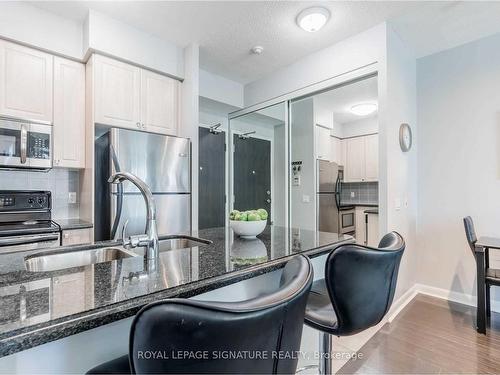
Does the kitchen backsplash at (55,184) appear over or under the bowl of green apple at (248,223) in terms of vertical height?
over

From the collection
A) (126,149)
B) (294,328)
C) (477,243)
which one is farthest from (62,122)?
(477,243)

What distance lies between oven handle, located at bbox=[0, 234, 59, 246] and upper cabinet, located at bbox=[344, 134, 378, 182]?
120 inches

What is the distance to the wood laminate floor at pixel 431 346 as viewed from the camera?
185cm

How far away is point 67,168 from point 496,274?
400cm

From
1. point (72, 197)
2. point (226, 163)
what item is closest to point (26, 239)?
point (72, 197)

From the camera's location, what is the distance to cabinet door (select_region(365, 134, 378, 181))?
284 cm

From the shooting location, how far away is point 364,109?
3176mm

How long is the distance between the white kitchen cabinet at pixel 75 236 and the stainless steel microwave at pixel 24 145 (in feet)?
2.04

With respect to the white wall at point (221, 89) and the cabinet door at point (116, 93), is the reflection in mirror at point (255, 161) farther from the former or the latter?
the cabinet door at point (116, 93)

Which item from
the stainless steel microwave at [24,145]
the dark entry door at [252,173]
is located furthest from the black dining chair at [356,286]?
the dark entry door at [252,173]

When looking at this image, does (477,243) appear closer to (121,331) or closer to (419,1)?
(419,1)

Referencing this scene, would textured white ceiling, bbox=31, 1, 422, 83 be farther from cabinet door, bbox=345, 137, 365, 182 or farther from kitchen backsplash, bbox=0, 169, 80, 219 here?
kitchen backsplash, bbox=0, 169, 80, 219

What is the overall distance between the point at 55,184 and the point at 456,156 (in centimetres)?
426

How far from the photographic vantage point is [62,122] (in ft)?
8.52
